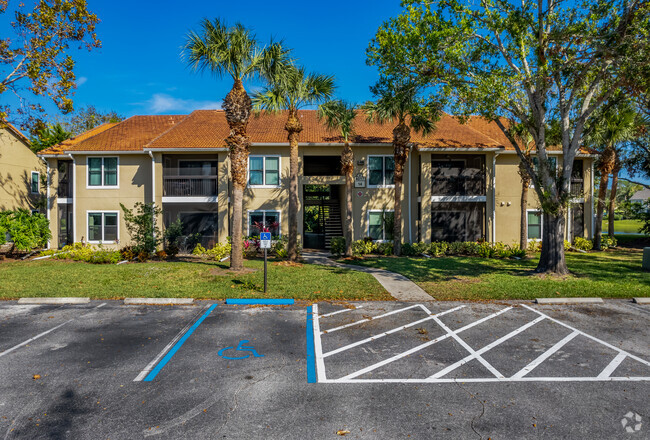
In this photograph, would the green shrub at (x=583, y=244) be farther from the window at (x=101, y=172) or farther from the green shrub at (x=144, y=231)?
the window at (x=101, y=172)

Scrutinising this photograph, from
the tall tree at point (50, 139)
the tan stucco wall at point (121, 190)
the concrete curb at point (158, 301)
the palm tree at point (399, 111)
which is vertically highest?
the tall tree at point (50, 139)

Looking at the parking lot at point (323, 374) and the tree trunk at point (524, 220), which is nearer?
the parking lot at point (323, 374)

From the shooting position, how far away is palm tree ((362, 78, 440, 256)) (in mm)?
13532

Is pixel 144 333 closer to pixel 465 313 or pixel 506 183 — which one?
pixel 465 313

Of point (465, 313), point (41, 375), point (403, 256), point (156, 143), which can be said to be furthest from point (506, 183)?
point (41, 375)

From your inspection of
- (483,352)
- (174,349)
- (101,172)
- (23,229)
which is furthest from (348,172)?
(23,229)

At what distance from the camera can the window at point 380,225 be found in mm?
20188

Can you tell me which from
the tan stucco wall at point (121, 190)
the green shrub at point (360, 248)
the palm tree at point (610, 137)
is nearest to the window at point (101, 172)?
the tan stucco wall at point (121, 190)

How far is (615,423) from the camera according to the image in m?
4.25

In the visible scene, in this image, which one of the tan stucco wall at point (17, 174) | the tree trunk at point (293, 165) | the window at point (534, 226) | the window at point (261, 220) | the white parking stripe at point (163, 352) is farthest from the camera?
the tan stucco wall at point (17, 174)

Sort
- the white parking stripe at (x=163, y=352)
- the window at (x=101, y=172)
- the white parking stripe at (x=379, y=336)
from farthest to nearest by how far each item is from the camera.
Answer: the window at (x=101, y=172) < the white parking stripe at (x=379, y=336) < the white parking stripe at (x=163, y=352)

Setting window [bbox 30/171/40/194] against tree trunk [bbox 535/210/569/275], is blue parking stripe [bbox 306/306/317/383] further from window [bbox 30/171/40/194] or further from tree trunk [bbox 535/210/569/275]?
window [bbox 30/171/40/194]

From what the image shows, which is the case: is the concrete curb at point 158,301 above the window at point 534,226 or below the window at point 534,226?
below

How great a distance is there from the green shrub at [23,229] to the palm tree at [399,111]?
676 inches
